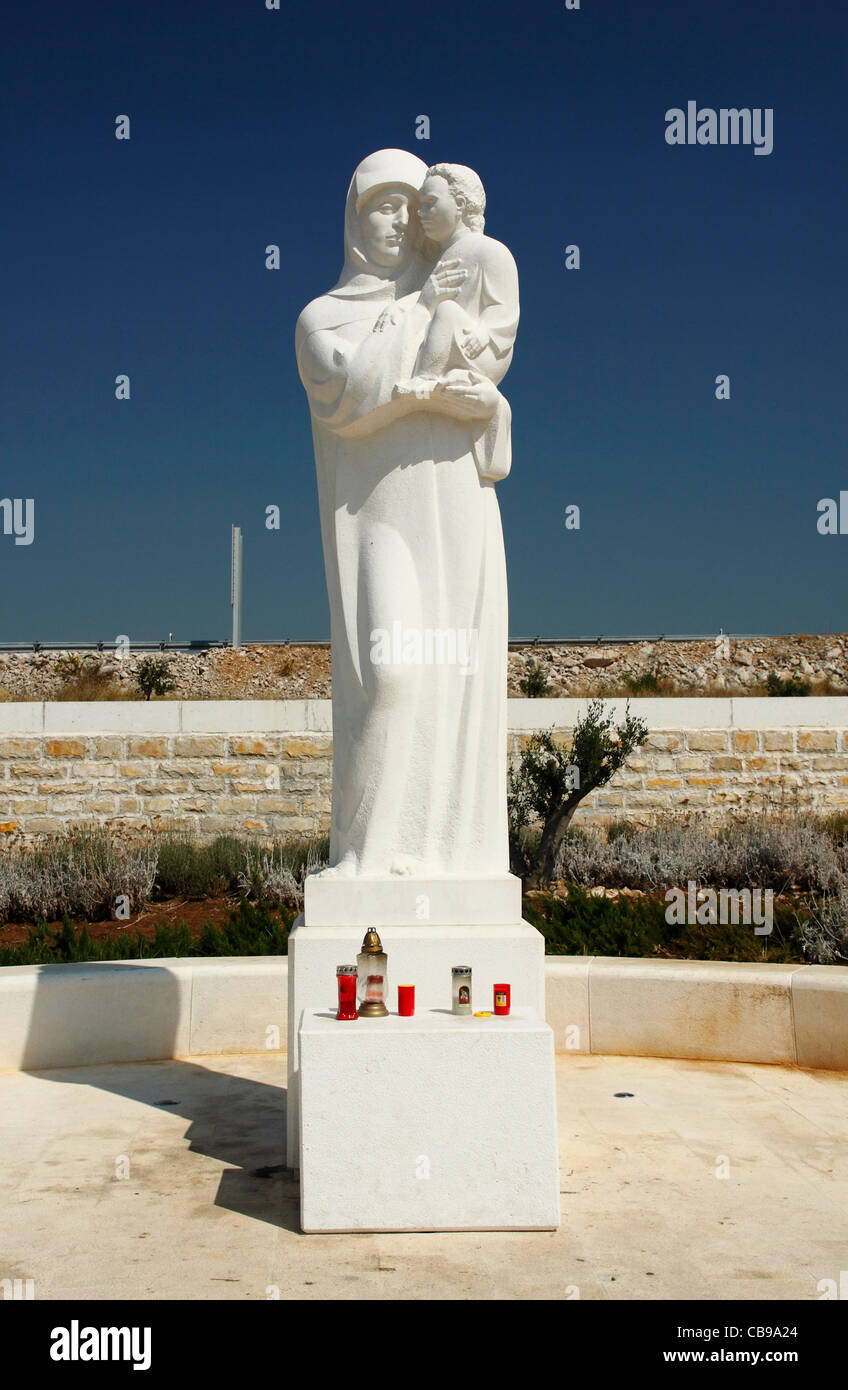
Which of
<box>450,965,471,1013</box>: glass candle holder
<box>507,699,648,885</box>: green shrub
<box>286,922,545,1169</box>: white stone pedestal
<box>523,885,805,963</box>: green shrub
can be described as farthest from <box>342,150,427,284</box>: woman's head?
<box>507,699,648,885</box>: green shrub

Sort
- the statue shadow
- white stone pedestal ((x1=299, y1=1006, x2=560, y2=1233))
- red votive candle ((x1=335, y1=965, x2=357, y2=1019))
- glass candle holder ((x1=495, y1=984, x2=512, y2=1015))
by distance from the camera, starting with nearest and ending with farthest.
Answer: white stone pedestal ((x1=299, y1=1006, x2=560, y2=1233)) < red votive candle ((x1=335, y1=965, x2=357, y2=1019)) < glass candle holder ((x1=495, y1=984, x2=512, y2=1015)) < the statue shadow

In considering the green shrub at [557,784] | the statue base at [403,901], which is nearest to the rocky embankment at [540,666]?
the green shrub at [557,784]

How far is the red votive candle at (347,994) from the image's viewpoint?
3.54 meters

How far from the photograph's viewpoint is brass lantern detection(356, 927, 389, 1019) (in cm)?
359

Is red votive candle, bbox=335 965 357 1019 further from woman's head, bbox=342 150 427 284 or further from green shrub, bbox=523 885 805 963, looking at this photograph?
green shrub, bbox=523 885 805 963

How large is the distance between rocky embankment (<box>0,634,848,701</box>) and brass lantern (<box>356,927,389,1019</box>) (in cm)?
1887

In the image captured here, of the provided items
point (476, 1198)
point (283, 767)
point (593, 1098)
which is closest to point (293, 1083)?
point (476, 1198)

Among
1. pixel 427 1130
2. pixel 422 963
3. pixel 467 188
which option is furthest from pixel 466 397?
pixel 427 1130

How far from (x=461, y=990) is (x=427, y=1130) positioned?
17.1 inches

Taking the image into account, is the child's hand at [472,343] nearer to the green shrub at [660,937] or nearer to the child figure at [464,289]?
the child figure at [464,289]

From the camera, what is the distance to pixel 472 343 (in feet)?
14.1

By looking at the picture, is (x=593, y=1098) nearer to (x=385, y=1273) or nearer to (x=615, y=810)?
(x=385, y=1273)

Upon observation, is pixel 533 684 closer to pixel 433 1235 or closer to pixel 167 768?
pixel 167 768

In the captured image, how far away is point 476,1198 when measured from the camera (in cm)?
338
